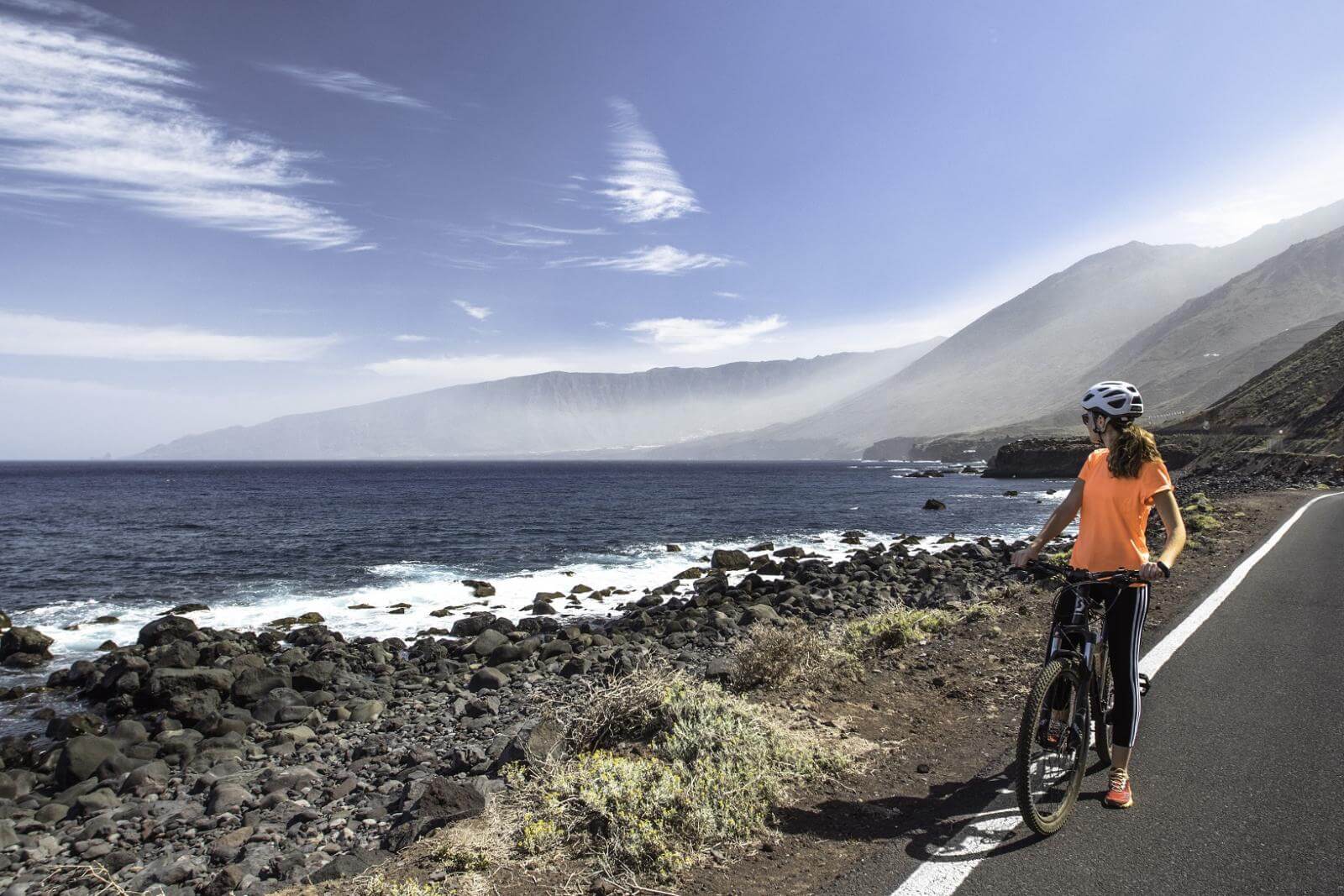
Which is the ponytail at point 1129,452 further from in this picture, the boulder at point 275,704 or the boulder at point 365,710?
the boulder at point 275,704

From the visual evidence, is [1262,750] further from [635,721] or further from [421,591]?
[421,591]

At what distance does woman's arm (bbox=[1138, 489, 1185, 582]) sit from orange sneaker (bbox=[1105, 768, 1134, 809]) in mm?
1293

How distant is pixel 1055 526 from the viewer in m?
5.04

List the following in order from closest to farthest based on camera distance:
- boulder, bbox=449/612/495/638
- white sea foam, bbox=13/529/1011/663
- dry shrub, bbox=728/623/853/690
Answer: dry shrub, bbox=728/623/853/690 < boulder, bbox=449/612/495/638 < white sea foam, bbox=13/529/1011/663

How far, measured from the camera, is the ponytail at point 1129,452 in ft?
14.4

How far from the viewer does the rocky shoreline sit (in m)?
6.95

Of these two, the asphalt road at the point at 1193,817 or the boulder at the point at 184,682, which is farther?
the boulder at the point at 184,682

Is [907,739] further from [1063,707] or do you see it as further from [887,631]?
[887,631]

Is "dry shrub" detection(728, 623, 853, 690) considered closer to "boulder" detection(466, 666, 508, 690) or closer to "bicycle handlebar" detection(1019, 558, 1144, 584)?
"bicycle handlebar" detection(1019, 558, 1144, 584)

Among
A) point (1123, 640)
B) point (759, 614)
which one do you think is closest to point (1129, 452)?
point (1123, 640)

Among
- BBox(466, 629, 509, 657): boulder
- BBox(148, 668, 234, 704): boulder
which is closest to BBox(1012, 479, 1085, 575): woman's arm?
BBox(466, 629, 509, 657): boulder

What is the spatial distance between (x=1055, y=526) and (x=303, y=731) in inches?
460

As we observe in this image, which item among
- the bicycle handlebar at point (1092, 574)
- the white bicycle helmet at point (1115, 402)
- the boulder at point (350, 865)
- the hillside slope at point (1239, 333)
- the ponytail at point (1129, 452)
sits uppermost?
the hillside slope at point (1239, 333)

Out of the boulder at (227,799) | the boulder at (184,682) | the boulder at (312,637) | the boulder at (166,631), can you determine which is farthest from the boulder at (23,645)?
the boulder at (227,799)
